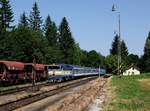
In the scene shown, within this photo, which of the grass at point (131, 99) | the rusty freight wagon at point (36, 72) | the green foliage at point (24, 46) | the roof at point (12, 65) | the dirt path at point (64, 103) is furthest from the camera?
the green foliage at point (24, 46)

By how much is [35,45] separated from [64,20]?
54264mm

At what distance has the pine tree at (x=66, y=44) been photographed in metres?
154

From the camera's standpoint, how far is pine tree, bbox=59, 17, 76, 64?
506ft

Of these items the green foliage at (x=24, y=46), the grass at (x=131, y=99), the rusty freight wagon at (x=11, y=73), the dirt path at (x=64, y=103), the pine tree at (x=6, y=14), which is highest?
the pine tree at (x=6, y=14)

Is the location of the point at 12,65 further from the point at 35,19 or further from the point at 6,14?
the point at 35,19

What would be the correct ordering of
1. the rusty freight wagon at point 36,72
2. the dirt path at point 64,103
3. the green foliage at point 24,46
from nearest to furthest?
the dirt path at point 64,103, the rusty freight wagon at point 36,72, the green foliage at point 24,46

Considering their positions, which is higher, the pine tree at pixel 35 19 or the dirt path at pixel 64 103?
the pine tree at pixel 35 19

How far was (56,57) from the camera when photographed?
131125mm

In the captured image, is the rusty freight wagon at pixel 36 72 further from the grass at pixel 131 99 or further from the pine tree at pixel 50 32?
the pine tree at pixel 50 32

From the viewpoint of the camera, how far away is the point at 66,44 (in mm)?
156375

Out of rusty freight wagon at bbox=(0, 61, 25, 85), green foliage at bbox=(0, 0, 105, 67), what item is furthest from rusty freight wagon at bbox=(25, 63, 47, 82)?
green foliage at bbox=(0, 0, 105, 67)

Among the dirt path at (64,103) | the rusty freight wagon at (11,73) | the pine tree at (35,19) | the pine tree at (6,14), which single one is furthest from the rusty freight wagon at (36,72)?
the pine tree at (35,19)

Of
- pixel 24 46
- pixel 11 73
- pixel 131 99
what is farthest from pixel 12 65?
pixel 24 46

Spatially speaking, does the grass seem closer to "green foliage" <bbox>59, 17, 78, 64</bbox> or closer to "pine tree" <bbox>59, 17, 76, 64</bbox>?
"green foliage" <bbox>59, 17, 78, 64</bbox>
